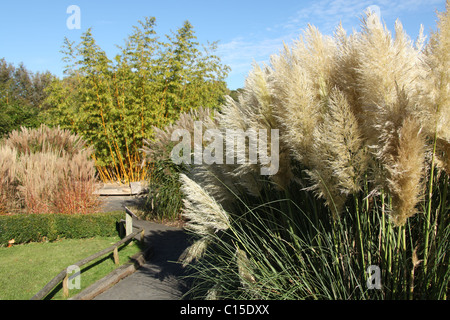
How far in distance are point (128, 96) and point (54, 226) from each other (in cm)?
753

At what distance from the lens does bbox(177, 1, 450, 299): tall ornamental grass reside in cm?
188

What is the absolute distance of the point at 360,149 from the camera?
6.63ft

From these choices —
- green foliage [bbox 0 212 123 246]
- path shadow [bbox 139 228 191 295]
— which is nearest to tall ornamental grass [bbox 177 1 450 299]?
path shadow [bbox 139 228 191 295]

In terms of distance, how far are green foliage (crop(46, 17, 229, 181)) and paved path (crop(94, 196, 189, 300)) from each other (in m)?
6.52

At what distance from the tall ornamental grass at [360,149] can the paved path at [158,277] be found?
1.54m

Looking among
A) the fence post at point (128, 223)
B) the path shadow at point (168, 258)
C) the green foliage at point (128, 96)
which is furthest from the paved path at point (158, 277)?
the green foliage at point (128, 96)

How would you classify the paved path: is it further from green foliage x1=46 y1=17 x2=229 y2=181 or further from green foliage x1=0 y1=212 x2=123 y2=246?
green foliage x1=46 y1=17 x2=229 y2=181

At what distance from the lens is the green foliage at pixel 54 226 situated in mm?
7008

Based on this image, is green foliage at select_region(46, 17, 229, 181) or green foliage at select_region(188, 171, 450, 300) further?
green foliage at select_region(46, 17, 229, 181)

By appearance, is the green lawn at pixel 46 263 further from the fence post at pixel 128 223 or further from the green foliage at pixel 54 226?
the fence post at pixel 128 223

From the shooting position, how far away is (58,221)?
7266mm
